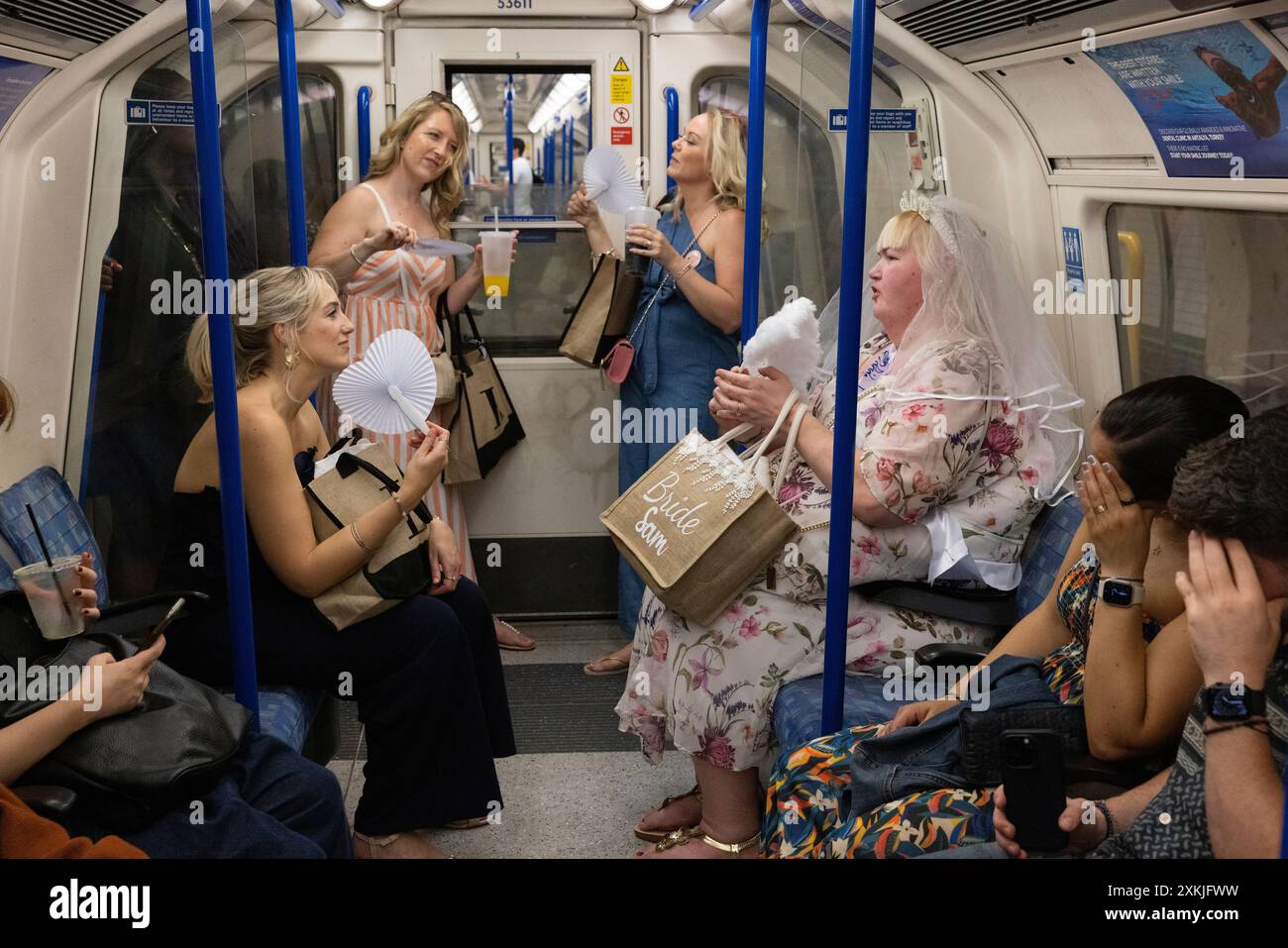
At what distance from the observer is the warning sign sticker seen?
5125 millimetres

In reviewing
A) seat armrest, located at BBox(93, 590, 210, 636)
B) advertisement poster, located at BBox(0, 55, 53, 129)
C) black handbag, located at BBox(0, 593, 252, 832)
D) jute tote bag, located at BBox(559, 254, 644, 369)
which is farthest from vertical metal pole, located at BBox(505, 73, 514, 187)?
black handbag, located at BBox(0, 593, 252, 832)

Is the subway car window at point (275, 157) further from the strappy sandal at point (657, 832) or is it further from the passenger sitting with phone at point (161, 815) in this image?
the strappy sandal at point (657, 832)

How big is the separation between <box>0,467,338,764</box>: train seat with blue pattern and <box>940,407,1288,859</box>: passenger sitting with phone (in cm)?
172

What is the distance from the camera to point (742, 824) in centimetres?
323

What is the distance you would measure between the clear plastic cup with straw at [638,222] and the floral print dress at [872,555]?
54.1 inches

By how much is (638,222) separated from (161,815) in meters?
2.71

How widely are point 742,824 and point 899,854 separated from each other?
45.3 inches

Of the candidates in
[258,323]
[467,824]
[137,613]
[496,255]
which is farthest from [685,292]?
[137,613]

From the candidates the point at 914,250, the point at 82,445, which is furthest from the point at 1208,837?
the point at 82,445

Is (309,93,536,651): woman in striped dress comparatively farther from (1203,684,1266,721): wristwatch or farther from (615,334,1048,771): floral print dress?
(1203,684,1266,721): wristwatch

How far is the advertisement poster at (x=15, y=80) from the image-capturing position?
332cm

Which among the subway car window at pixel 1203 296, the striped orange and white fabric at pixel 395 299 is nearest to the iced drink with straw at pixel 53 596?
the striped orange and white fabric at pixel 395 299

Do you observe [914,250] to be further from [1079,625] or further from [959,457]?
[1079,625]
